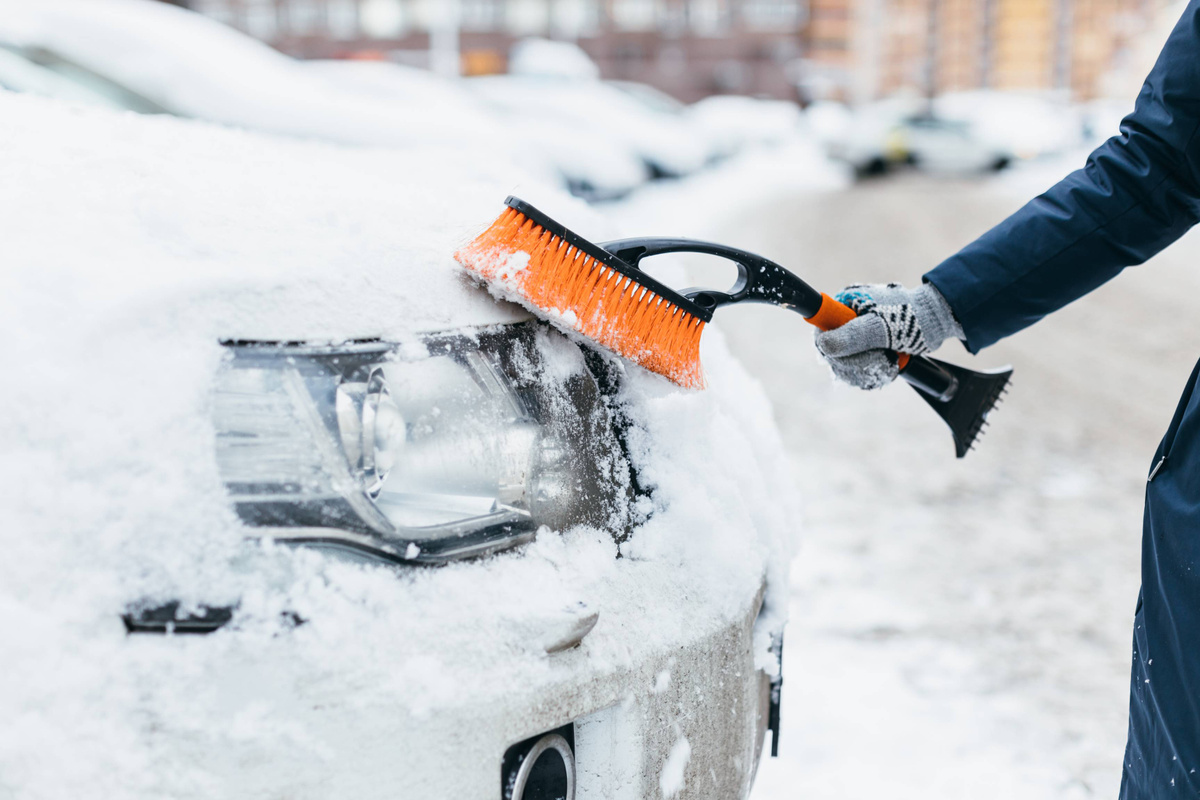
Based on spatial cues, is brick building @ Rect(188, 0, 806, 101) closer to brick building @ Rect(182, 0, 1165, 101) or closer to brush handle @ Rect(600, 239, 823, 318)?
brick building @ Rect(182, 0, 1165, 101)

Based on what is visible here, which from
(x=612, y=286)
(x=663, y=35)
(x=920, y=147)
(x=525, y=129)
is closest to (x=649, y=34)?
(x=663, y=35)

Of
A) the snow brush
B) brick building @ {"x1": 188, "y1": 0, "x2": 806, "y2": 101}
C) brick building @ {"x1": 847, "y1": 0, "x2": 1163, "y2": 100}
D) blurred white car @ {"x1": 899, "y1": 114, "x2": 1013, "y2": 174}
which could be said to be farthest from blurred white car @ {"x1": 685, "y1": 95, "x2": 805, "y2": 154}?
brick building @ {"x1": 847, "y1": 0, "x2": 1163, "y2": 100}

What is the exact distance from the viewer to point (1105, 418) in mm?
4691

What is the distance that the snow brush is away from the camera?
1261 mm

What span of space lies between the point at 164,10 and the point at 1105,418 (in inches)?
192

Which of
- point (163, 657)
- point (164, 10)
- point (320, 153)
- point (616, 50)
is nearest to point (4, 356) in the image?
point (163, 657)

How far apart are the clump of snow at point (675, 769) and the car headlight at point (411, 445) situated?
31 centimetres

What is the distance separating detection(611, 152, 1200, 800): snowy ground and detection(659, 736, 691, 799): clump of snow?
898mm

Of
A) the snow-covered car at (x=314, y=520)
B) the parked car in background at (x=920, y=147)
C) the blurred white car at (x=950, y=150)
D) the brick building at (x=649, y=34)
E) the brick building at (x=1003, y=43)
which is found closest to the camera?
the snow-covered car at (x=314, y=520)

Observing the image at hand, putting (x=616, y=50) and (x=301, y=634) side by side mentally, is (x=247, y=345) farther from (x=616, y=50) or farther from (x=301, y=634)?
(x=616, y=50)

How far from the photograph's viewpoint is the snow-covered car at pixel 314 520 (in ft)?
3.22

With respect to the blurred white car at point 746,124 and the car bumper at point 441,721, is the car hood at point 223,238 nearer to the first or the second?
the car bumper at point 441,721

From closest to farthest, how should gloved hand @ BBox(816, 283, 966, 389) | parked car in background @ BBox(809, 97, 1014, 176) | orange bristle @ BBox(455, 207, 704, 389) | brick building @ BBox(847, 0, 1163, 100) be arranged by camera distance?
orange bristle @ BBox(455, 207, 704, 389) < gloved hand @ BBox(816, 283, 966, 389) < parked car in background @ BBox(809, 97, 1014, 176) < brick building @ BBox(847, 0, 1163, 100)

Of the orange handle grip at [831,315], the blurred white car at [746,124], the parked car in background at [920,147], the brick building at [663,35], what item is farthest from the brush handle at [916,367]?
the brick building at [663,35]
